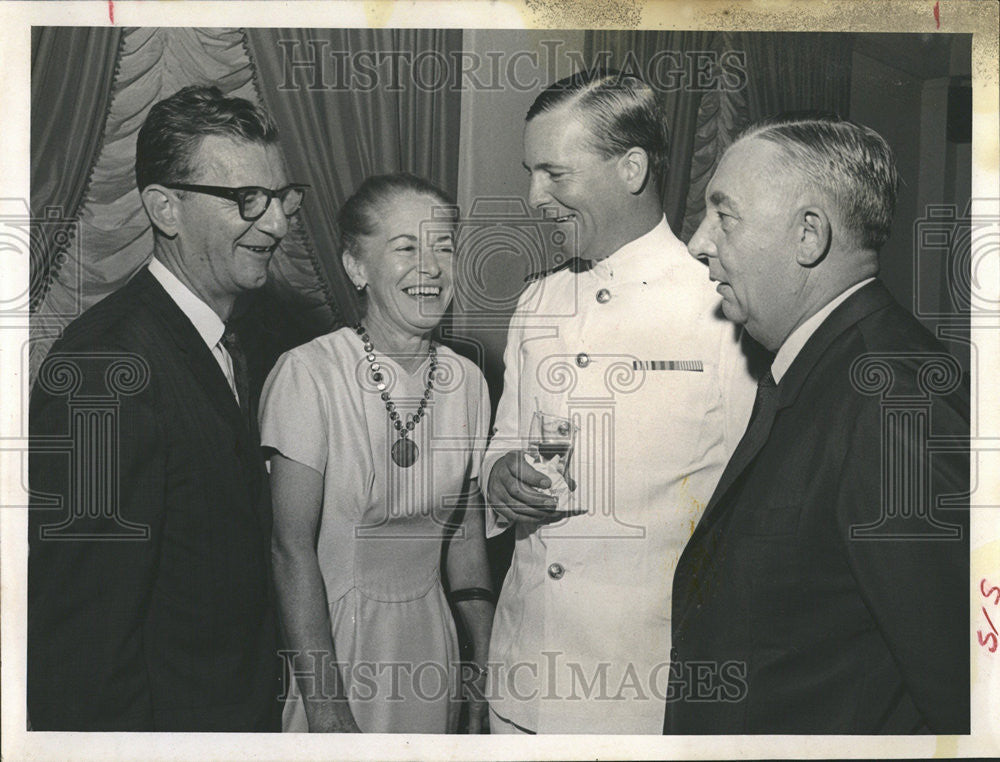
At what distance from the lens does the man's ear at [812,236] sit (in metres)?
2.67

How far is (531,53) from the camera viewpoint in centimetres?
275

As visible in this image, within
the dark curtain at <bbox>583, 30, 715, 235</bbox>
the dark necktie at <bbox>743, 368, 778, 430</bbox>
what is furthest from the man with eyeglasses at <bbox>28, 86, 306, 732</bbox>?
the dark necktie at <bbox>743, 368, 778, 430</bbox>

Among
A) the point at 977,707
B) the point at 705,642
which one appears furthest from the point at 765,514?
the point at 977,707

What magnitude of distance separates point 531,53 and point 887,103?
0.94 m

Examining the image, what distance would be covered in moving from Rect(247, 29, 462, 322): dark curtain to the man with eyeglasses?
0.09 meters

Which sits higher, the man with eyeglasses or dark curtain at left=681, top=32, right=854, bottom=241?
dark curtain at left=681, top=32, right=854, bottom=241

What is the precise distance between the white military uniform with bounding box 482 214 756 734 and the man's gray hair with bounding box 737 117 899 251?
37 cm

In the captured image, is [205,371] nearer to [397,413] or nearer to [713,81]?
[397,413]

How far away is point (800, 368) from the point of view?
2688 mm

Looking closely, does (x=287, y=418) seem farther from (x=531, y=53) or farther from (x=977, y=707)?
(x=977, y=707)

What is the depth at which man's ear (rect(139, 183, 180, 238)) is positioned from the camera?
2.71m

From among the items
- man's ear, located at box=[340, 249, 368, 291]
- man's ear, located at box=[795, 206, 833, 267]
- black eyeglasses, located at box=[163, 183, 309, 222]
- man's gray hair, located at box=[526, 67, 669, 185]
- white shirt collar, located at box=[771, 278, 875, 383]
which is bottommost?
white shirt collar, located at box=[771, 278, 875, 383]

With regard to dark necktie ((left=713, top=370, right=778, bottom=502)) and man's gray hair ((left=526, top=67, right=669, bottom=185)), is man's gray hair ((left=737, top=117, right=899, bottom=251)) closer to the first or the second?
man's gray hair ((left=526, top=67, right=669, bottom=185))

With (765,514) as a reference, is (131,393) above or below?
above
